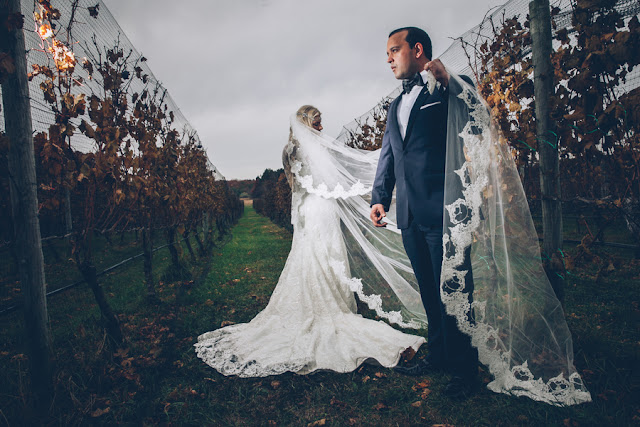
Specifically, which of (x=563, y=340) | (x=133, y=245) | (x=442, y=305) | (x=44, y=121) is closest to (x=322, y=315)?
(x=442, y=305)

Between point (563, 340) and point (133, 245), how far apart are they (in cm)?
1181

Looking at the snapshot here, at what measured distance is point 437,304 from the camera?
227 centimetres

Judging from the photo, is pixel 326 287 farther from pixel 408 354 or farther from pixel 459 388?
pixel 459 388

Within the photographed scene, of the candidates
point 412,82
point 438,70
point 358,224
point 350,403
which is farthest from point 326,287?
point 438,70

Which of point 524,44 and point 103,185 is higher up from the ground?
point 524,44

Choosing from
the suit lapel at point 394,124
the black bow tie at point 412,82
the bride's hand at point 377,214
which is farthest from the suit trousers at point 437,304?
the black bow tie at point 412,82

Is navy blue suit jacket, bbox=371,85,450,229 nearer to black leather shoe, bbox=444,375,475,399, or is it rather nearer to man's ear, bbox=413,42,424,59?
man's ear, bbox=413,42,424,59

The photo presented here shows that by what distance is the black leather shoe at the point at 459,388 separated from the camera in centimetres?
194

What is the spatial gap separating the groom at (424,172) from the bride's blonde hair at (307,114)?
162 cm

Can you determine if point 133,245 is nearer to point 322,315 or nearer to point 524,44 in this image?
point 322,315

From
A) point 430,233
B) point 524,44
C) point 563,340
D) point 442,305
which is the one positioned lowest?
point 563,340

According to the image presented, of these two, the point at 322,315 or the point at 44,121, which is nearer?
the point at 44,121

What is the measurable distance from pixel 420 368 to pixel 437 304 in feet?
1.58

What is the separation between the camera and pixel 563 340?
1.80 m
